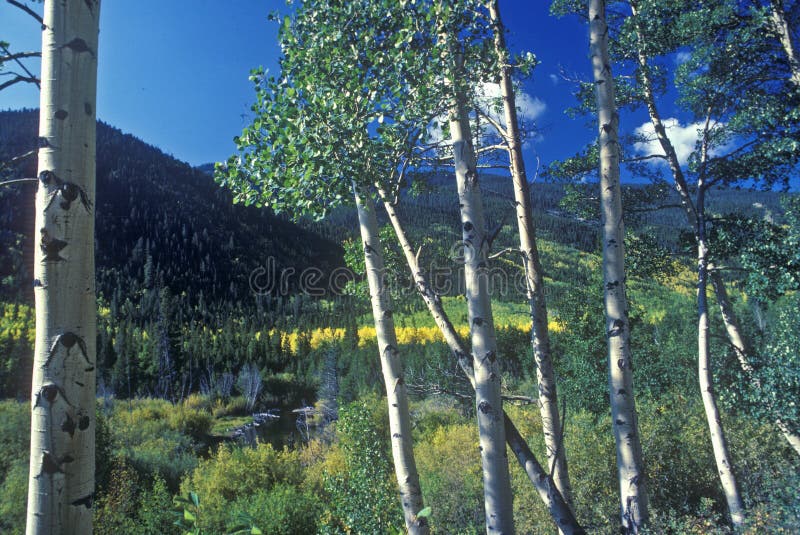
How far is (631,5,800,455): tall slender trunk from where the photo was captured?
755 centimetres

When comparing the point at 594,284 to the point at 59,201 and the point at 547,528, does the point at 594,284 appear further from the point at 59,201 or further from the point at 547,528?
the point at 59,201

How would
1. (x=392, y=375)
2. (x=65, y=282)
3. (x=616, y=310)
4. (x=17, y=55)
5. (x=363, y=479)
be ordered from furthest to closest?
(x=363, y=479)
(x=392, y=375)
(x=616, y=310)
(x=17, y=55)
(x=65, y=282)

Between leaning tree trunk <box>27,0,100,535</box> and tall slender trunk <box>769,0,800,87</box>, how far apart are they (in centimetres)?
800

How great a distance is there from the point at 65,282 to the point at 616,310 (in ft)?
11.2

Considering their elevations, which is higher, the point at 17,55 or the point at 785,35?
the point at 785,35

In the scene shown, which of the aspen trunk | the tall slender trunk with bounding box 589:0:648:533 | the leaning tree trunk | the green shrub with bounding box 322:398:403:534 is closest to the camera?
the leaning tree trunk

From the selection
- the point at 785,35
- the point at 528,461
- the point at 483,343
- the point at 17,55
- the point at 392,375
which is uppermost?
the point at 785,35

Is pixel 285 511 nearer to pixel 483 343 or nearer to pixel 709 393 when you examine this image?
pixel 709 393

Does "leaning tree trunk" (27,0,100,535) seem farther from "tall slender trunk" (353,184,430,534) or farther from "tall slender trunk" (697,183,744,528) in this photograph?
"tall slender trunk" (697,183,744,528)

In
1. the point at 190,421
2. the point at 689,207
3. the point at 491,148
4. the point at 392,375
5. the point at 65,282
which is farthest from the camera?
the point at 190,421

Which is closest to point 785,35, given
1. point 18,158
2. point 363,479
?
point 363,479

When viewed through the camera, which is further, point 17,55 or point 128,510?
point 128,510

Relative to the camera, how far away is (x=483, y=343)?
3123mm

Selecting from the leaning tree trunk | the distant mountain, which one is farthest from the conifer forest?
the distant mountain
